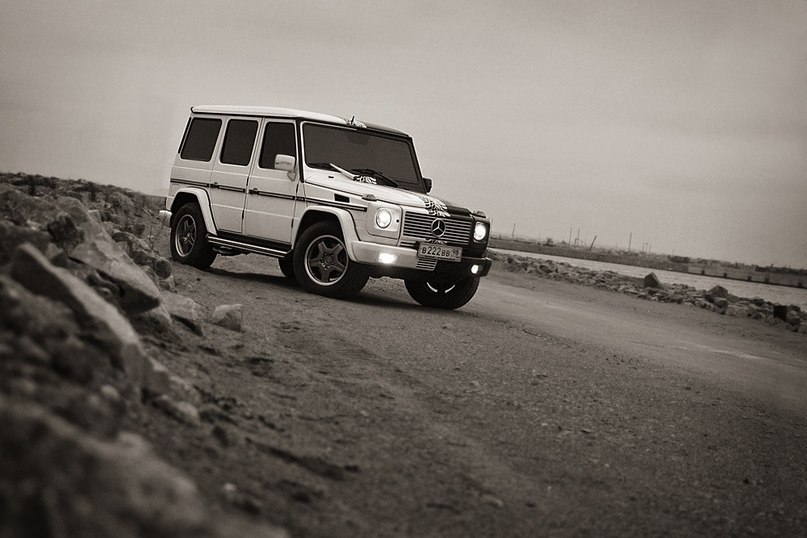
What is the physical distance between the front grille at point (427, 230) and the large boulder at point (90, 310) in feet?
21.6

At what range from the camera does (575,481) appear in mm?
4750

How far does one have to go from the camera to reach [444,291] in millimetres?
12195

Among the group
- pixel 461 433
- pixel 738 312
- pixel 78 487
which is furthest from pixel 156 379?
pixel 738 312

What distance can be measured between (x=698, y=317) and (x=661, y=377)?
1155 centimetres

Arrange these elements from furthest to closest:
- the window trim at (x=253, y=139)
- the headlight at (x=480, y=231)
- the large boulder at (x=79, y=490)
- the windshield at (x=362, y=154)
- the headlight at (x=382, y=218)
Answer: the window trim at (x=253, y=139) < the windshield at (x=362, y=154) < the headlight at (x=480, y=231) < the headlight at (x=382, y=218) < the large boulder at (x=79, y=490)

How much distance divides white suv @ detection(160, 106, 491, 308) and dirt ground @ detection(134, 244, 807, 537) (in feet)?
3.66

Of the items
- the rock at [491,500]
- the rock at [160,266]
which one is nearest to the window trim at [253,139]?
the rock at [160,266]

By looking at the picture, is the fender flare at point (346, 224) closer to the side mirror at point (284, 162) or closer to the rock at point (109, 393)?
the side mirror at point (284, 162)

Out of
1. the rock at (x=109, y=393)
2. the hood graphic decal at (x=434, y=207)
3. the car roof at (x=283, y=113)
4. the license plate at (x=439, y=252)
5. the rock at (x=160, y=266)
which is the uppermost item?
the car roof at (x=283, y=113)

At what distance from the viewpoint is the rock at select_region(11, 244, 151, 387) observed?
150 inches

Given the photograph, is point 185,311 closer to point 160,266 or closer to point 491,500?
point 160,266

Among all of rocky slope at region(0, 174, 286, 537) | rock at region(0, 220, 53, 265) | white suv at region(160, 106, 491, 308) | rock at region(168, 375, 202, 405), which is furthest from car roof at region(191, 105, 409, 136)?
rock at region(168, 375, 202, 405)

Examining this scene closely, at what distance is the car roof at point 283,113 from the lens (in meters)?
11.8

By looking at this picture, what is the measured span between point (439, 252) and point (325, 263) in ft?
4.64
